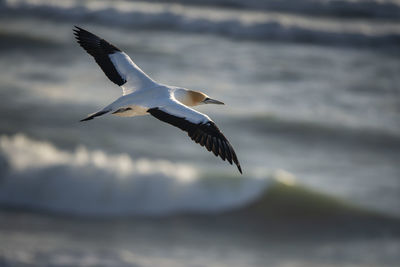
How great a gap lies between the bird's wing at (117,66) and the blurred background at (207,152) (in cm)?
432

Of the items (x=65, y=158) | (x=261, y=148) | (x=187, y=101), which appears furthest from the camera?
(x=261, y=148)

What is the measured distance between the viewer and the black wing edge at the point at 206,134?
6.43 metres

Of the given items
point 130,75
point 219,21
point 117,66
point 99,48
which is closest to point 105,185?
point 99,48

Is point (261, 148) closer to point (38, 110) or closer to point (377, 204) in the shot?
point (377, 204)

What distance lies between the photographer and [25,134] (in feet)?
50.1

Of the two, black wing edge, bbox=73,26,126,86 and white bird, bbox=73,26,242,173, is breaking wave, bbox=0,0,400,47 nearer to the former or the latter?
black wing edge, bbox=73,26,126,86

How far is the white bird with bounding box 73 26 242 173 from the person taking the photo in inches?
254

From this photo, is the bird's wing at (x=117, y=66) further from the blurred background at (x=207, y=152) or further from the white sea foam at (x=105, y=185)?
the white sea foam at (x=105, y=185)

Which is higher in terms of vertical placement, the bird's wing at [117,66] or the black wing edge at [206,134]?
the bird's wing at [117,66]

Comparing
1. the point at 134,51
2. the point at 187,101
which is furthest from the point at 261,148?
the point at 187,101

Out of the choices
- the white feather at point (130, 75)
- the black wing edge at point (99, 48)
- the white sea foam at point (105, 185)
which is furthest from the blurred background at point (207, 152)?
the white feather at point (130, 75)

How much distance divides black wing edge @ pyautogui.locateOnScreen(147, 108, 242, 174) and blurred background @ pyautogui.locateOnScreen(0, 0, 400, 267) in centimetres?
507

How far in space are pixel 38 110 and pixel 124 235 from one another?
538cm

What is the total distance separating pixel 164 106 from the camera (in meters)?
6.54
